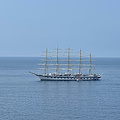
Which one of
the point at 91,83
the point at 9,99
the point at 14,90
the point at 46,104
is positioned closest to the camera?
the point at 46,104

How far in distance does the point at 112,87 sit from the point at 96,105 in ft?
118

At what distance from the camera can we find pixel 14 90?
363 feet

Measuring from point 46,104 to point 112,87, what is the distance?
3840 cm

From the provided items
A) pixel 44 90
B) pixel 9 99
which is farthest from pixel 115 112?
pixel 44 90

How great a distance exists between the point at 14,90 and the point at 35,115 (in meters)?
35.9

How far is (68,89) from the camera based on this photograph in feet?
372

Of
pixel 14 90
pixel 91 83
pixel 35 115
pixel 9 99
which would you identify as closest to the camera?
pixel 35 115

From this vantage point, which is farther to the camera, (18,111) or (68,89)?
(68,89)

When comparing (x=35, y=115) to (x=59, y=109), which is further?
(x=59, y=109)

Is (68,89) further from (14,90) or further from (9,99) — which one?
(9,99)

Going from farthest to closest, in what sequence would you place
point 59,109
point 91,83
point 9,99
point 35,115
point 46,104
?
1. point 91,83
2. point 9,99
3. point 46,104
4. point 59,109
5. point 35,115

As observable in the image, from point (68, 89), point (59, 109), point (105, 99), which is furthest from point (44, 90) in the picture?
point (59, 109)

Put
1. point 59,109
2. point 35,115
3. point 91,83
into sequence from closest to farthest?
point 35,115 < point 59,109 < point 91,83

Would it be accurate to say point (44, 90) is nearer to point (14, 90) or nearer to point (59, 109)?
point (14, 90)
